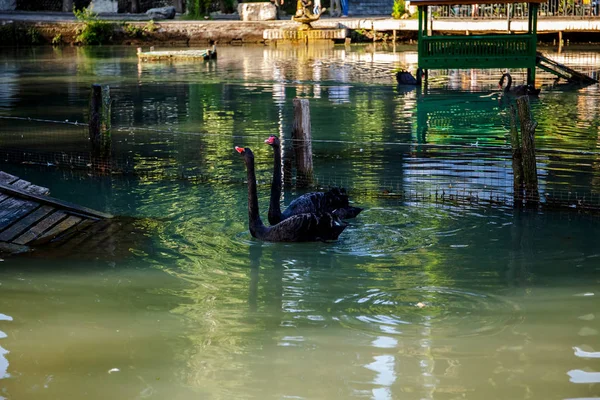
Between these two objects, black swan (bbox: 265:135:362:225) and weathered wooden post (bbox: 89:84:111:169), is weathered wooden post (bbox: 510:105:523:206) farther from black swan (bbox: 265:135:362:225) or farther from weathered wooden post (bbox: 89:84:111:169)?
weathered wooden post (bbox: 89:84:111:169)

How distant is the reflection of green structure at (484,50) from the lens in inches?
1049

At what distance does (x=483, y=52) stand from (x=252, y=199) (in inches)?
726

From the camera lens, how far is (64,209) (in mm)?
11305

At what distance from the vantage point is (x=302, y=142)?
41.5ft

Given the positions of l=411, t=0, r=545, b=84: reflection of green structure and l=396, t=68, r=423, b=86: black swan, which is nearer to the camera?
l=411, t=0, r=545, b=84: reflection of green structure

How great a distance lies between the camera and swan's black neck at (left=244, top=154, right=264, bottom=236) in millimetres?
10094

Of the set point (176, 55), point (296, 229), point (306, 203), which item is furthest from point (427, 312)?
point (176, 55)

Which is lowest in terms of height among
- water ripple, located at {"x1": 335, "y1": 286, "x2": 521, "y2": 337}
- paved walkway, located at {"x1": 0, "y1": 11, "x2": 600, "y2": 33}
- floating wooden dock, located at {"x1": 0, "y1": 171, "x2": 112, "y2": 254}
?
water ripple, located at {"x1": 335, "y1": 286, "x2": 521, "y2": 337}

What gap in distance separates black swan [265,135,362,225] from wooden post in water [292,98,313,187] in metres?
1.86

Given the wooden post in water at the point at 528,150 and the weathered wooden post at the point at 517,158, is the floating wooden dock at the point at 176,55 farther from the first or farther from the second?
the wooden post in water at the point at 528,150

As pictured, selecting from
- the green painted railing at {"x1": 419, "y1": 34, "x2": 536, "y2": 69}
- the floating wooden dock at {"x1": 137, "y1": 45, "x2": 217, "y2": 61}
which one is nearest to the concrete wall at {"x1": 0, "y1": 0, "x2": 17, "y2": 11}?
the floating wooden dock at {"x1": 137, "y1": 45, "x2": 217, "y2": 61}

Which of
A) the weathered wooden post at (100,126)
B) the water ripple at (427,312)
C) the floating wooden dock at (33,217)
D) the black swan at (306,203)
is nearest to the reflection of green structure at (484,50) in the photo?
the weathered wooden post at (100,126)

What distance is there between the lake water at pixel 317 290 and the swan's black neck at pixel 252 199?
252 millimetres

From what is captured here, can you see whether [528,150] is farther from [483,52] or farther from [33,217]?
[483,52]
